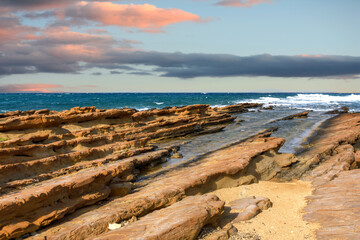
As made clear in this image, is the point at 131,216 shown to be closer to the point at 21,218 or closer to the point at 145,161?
the point at 21,218

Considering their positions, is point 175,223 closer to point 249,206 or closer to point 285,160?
point 249,206

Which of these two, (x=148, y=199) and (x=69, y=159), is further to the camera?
(x=69, y=159)

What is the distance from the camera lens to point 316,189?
12.3 metres

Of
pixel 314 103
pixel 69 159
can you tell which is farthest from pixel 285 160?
pixel 314 103

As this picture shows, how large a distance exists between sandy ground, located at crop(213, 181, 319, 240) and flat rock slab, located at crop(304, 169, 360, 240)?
1.09 ft

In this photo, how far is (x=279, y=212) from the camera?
33.4 feet

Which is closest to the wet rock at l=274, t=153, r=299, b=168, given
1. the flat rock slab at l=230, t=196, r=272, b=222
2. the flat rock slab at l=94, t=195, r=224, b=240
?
the flat rock slab at l=230, t=196, r=272, b=222

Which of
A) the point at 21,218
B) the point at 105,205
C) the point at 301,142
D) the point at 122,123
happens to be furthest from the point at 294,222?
the point at 122,123

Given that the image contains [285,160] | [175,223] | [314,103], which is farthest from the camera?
[314,103]

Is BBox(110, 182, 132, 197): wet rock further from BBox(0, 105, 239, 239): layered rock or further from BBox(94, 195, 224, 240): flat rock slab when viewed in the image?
BBox(94, 195, 224, 240): flat rock slab

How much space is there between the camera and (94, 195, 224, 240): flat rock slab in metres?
7.37

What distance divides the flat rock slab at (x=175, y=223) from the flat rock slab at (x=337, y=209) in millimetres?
3240

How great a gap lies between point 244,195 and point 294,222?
297cm

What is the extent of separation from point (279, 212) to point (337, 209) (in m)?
1.86
